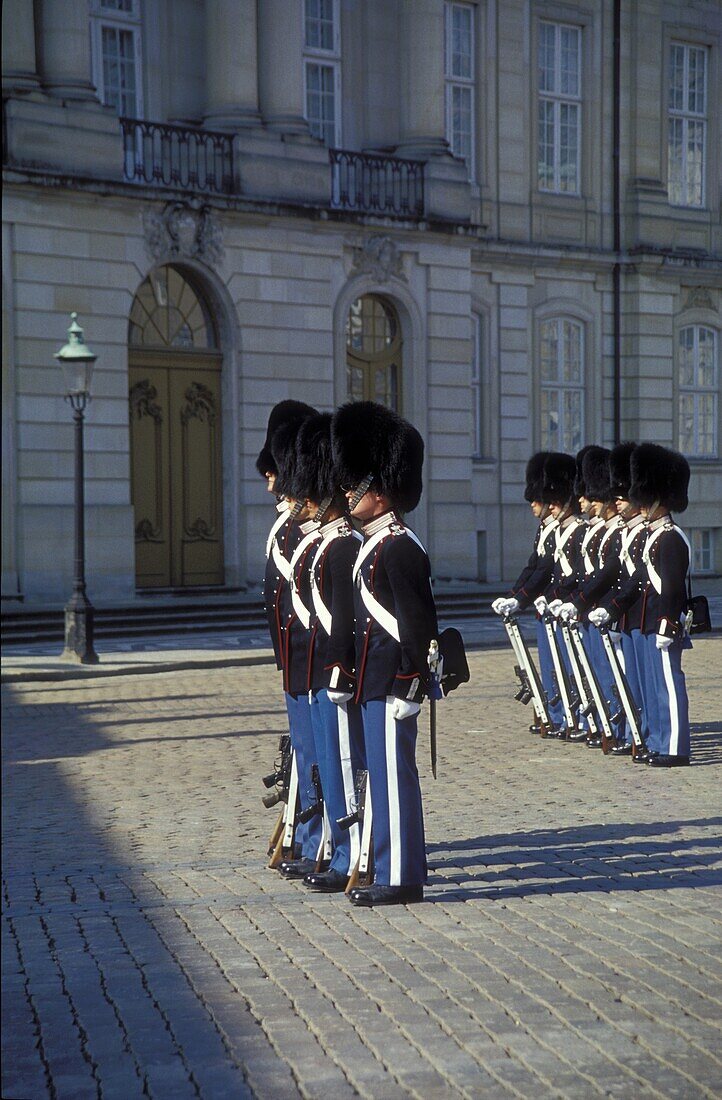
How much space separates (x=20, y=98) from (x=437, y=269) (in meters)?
7.31

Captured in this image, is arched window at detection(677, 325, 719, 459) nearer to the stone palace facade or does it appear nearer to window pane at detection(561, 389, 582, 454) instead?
the stone palace facade

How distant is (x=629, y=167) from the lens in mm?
29359

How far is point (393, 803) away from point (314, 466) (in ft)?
4.66

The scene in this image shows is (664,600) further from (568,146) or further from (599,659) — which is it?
(568,146)

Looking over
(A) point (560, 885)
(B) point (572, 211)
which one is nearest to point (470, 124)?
(B) point (572, 211)

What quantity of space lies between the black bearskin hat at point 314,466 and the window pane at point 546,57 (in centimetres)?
2266

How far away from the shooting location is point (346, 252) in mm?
24969

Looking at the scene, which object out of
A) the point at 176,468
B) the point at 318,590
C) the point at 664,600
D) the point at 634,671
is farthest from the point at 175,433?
the point at 318,590

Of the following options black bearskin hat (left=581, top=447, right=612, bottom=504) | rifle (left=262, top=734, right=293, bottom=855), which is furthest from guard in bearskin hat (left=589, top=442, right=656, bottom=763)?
rifle (left=262, top=734, right=293, bottom=855)

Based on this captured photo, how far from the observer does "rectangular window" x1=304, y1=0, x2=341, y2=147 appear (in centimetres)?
2575

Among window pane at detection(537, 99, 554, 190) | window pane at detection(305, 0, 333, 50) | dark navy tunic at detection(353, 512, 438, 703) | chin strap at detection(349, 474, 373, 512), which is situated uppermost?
window pane at detection(305, 0, 333, 50)

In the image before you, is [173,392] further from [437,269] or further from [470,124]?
[470,124]

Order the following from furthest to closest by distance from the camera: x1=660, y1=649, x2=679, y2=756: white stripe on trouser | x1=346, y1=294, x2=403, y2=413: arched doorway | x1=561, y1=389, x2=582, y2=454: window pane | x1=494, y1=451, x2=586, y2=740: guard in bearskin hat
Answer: x1=561, y1=389, x2=582, y2=454: window pane
x1=346, y1=294, x2=403, y2=413: arched doorway
x1=494, y1=451, x2=586, y2=740: guard in bearskin hat
x1=660, y1=649, x2=679, y2=756: white stripe on trouser

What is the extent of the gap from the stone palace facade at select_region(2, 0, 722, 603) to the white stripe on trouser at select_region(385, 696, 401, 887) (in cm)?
1312
